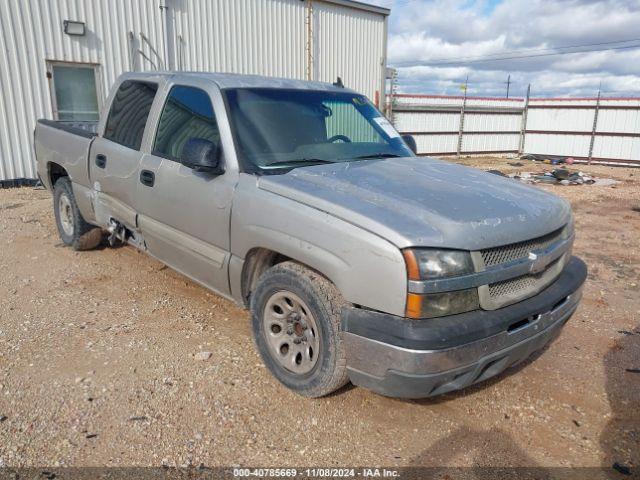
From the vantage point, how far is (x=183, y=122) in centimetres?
369

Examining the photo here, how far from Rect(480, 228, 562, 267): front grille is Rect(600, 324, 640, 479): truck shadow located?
1.13 m

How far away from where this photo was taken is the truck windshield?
3.24 m

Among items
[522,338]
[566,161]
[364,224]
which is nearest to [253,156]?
[364,224]

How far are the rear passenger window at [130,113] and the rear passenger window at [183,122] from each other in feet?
0.94

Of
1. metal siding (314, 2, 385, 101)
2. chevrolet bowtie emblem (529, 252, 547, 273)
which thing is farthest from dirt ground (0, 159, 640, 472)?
metal siding (314, 2, 385, 101)

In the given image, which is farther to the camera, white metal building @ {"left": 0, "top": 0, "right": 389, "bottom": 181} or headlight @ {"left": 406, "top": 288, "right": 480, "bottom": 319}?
white metal building @ {"left": 0, "top": 0, "right": 389, "bottom": 181}

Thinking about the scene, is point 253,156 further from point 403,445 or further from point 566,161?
point 566,161

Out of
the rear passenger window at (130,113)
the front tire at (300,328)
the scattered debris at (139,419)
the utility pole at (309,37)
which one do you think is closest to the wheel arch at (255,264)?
the front tire at (300,328)

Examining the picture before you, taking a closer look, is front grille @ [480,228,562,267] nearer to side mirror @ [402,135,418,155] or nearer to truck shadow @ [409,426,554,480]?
truck shadow @ [409,426,554,480]

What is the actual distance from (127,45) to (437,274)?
36.2 ft

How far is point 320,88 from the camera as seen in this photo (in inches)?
157

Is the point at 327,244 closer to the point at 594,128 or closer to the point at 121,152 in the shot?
the point at 121,152

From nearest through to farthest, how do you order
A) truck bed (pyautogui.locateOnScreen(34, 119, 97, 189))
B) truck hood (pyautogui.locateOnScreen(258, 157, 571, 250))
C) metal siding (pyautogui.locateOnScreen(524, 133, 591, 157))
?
truck hood (pyautogui.locateOnScreen(258, 157, 571, 250))
truck bed (pyautogui.locateOnScreen(34, 119, 97, 189))
metal siding (pyautogui.locateOnScreen(524, 133, 591, 157))

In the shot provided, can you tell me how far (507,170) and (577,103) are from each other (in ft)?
20.7
